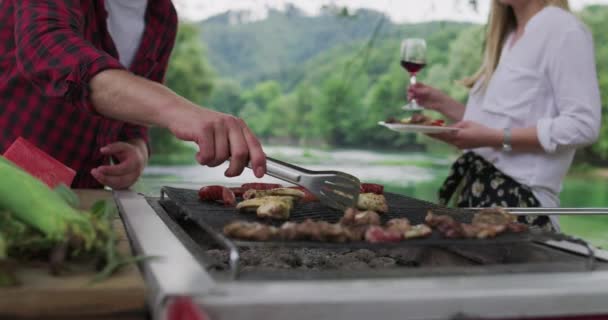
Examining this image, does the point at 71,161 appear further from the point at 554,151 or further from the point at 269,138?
the point at 269,138

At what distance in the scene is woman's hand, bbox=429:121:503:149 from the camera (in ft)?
7.86

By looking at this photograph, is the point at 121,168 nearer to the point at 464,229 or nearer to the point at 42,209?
the point at 42,209

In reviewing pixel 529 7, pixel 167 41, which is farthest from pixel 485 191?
pixel 167 41

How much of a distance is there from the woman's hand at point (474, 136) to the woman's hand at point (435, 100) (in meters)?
0.48

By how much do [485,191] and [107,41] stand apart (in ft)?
4.66

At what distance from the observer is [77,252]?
926 mm

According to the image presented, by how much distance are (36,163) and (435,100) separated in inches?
71.4

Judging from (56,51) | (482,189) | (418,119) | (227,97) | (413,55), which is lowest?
(227,97)

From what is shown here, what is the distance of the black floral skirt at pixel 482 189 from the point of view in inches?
94.5

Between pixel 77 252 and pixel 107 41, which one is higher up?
pixel 107 41

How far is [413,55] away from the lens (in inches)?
113

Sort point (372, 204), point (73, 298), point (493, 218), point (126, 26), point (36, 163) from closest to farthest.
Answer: point (73, 298) < point (493, 218) < point (372, 204) < point (36, 163) < point (126, 26)

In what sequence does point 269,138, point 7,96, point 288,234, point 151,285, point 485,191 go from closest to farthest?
point 151,285
point 288,234
point 7,96
point 485,191
point 269,138

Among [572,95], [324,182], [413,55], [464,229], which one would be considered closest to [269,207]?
[324,182]
